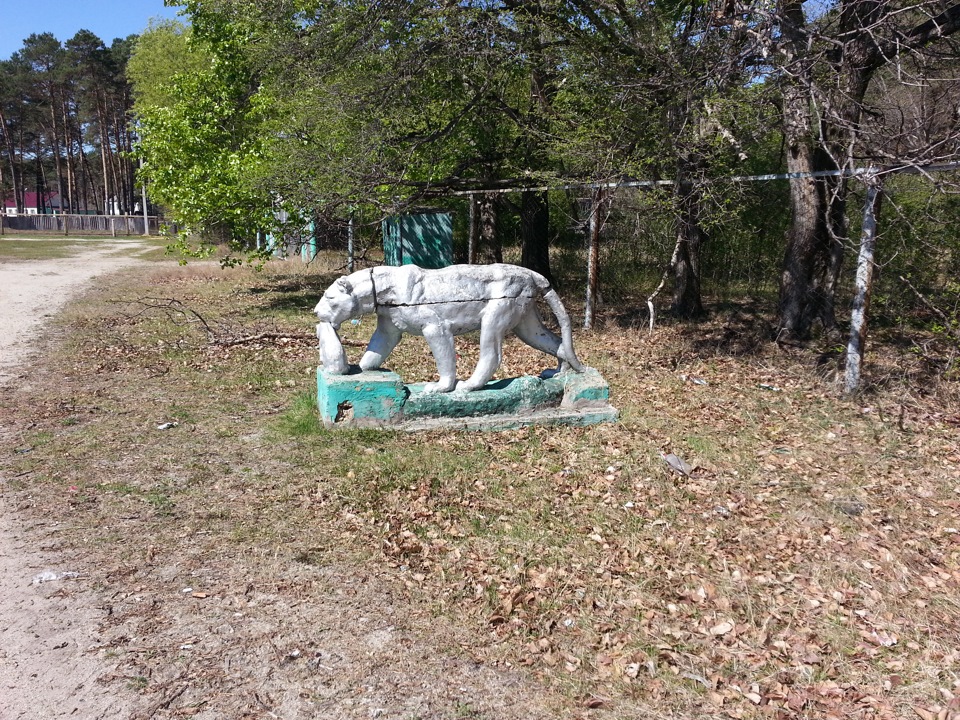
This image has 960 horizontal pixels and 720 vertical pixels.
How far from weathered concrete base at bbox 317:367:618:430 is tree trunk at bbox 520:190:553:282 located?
24.2 ft

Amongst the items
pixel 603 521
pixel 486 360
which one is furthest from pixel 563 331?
pixel 603 521

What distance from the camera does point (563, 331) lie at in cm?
716

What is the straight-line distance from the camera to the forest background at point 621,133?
27.5 ft

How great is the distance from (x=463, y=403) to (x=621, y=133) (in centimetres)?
486

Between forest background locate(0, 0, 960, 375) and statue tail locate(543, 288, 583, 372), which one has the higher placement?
forest background locate(0, 0, 960, 375)

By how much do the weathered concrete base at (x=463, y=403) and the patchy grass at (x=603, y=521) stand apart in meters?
0.20

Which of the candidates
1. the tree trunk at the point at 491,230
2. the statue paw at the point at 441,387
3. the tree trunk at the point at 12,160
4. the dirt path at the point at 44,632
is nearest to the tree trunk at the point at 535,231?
the tree trunk at the point at 491,230

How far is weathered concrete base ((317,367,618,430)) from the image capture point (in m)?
6.53

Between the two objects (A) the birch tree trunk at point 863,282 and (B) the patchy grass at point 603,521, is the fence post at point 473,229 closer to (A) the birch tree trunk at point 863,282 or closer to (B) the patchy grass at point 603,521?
(B) the patchy grass at point 603,521

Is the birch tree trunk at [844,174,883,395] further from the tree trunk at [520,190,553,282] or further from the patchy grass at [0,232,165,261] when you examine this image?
the patchy grass at [0,232,165,261]

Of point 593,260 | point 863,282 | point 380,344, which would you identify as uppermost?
point 593,260

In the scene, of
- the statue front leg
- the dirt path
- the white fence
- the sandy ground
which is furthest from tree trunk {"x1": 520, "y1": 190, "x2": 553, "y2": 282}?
the white fence

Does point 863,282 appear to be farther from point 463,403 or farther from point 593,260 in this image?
point 593,260

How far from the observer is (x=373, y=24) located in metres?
11.1
